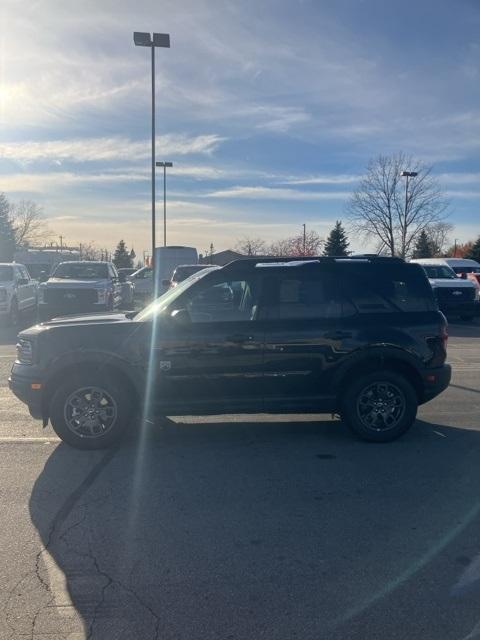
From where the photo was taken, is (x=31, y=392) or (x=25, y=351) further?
(x=25, y=351)

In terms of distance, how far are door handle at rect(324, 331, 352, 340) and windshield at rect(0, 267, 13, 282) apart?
1496 cm

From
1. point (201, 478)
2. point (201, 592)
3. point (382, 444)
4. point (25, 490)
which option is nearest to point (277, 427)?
point (382, 444)

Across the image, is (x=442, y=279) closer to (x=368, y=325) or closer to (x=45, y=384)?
(x=368, y=325)

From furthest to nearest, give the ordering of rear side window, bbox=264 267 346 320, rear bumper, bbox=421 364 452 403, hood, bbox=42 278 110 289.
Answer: hood, bbox=42 278 110 289
rear bumper, bbox=421 364 452 403
rear side window, bbox=264 267 346 320

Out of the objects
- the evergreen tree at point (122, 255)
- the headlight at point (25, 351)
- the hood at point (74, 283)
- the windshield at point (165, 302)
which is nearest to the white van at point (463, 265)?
the hood at point (74, 283)

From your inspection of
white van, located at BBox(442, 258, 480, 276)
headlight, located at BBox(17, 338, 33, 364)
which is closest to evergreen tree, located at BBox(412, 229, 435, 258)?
white van, located at BBox(442, 258, 480, 276)

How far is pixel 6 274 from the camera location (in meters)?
19.4

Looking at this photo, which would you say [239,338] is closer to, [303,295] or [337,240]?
[303,295]

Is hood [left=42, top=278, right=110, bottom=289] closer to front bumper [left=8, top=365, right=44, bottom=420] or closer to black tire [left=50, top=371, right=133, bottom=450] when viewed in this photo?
front bumper [left=8, top=365, right=44, bottom=420]

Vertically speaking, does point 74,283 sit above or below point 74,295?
above

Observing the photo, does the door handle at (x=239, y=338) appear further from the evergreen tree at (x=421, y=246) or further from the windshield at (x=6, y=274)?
the evergreen tree at (x=421, y=246)

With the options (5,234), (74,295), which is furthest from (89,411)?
(5,234)

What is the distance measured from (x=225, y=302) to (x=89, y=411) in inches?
70.6

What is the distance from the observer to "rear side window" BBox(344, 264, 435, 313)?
6.77 metres
